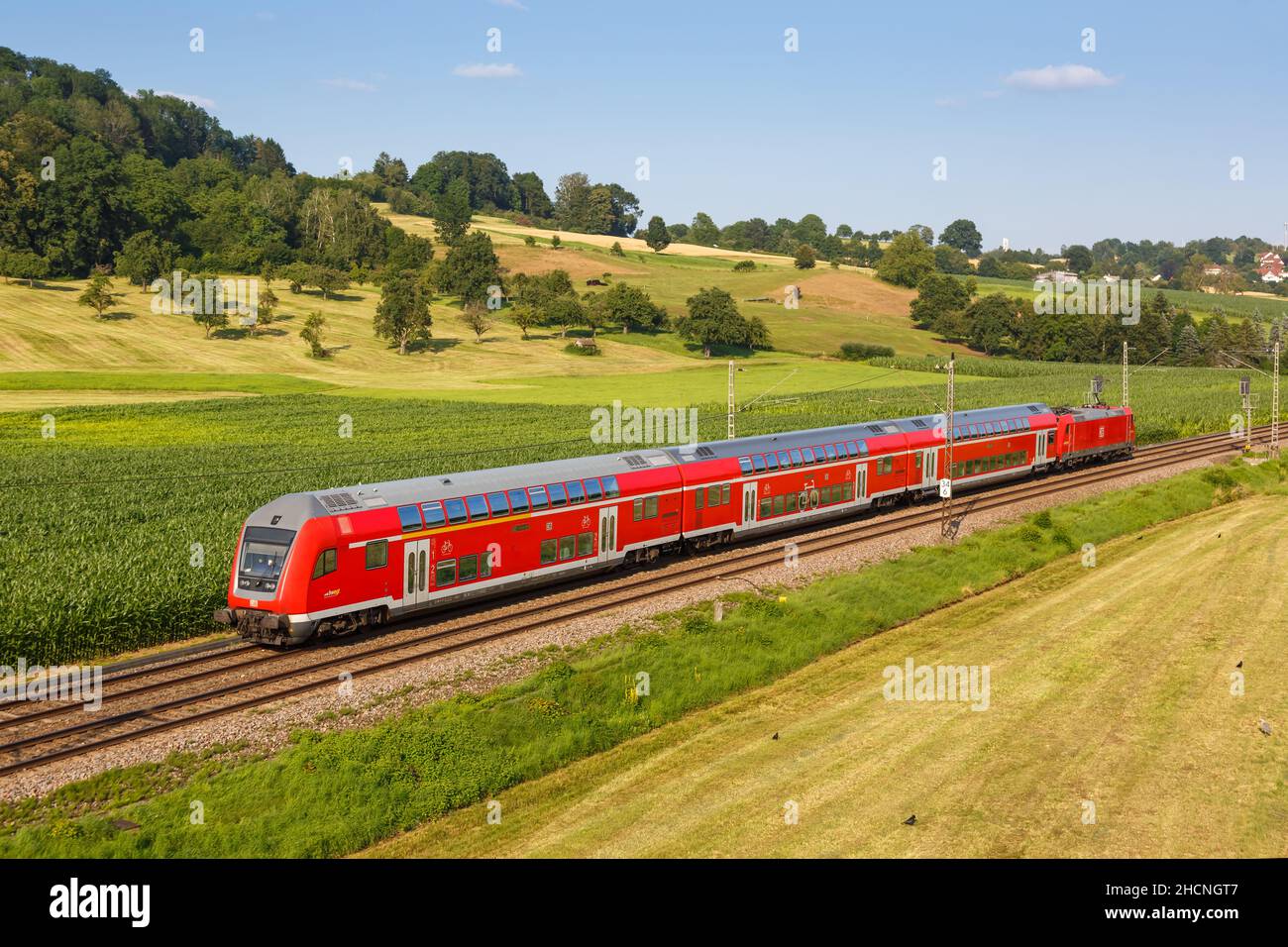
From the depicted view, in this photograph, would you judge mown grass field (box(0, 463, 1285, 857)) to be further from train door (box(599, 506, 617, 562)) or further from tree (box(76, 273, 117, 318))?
tree (box(76, 273, 117, 318))

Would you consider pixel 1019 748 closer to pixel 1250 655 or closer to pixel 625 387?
pixel 1250 655

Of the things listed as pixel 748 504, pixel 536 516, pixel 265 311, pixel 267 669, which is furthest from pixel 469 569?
pixel 265 311

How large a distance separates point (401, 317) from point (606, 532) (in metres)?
95.5

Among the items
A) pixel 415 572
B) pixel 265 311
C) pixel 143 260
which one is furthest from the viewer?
pixel 143 260

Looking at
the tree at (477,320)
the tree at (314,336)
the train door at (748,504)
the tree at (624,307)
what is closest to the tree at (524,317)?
the tree at (477,320)

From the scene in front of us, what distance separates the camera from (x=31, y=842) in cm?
1812

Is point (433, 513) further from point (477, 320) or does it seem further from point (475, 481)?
point (477, 320)

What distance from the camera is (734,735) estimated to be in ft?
80.0

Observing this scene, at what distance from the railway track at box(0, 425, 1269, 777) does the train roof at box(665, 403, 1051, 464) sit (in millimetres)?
3930

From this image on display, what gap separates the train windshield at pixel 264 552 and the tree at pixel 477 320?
4389 inches

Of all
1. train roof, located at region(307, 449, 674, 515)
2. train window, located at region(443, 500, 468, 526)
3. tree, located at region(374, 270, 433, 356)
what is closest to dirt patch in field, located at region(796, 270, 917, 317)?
tree, located at region(374, 270, 433, 356)

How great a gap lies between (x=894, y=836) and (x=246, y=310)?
4990 inches
